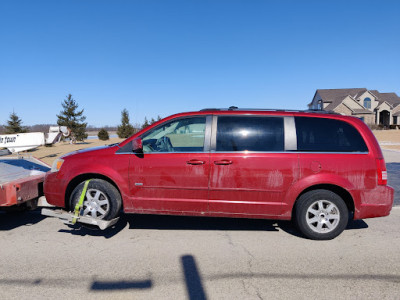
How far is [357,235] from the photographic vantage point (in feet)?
13.6

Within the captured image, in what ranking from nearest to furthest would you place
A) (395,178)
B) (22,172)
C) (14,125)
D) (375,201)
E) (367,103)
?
(375,201)
(22,172)
(395,178)
(14,125)
(367,103)

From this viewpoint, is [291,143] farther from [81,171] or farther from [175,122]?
[81,171]

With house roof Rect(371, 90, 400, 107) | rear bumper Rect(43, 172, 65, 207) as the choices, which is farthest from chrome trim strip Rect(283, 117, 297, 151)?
house roof Rect(371, 90, 400, 107)

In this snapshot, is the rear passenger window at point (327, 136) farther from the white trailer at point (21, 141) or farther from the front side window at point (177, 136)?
the white trailer at point (21, 141)

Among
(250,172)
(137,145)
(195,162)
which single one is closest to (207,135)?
(195,162)

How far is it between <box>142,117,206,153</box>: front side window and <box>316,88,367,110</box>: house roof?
46039mm

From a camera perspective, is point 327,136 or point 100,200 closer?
point 327,136

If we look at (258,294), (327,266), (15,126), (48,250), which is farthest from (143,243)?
(15,126)

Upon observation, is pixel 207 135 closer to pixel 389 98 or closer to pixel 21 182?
pixel 21 182

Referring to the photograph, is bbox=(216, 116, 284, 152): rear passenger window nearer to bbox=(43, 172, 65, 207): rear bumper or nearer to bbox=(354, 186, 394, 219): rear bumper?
bbox=(354, 186, 394, 219): rear bumper

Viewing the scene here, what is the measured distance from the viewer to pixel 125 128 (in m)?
41.4

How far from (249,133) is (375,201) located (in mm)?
2005

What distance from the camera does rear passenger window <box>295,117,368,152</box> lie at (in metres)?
3.89

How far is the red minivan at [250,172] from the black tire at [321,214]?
13 millimetres
